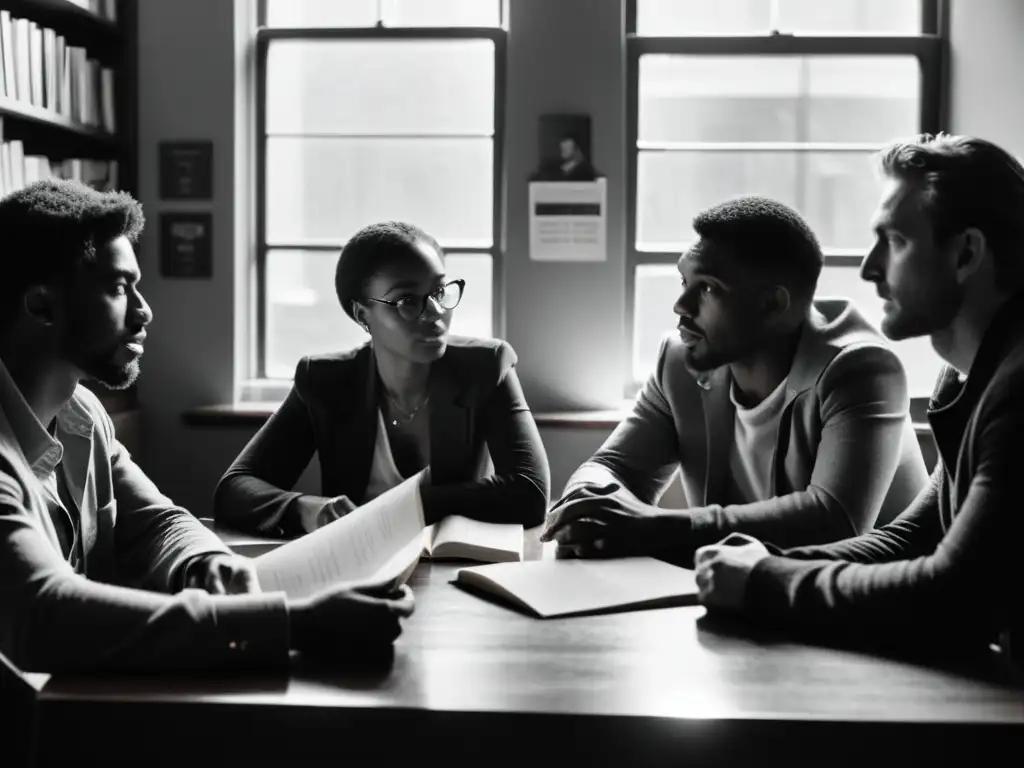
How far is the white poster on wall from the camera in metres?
3.63

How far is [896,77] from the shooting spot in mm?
3729

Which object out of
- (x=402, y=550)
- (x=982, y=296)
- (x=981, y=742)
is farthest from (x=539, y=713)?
(x=982, y=296)

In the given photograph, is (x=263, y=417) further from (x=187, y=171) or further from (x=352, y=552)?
(x=352, y=552)

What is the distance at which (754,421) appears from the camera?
6.71 ft

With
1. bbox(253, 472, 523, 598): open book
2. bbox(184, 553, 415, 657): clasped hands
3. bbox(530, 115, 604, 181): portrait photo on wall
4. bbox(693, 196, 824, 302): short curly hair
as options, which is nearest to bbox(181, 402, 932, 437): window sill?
bbox(530, 115, 604, 181): portrait photo on wall

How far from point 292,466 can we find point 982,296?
4.80ft

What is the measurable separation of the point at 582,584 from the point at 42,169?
2391 millimetres

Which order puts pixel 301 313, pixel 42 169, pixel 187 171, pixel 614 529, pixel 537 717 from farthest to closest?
1. pixel 301 313
2. pixel 187 171
3. pixel 42 169
4. pixel 614 529
5. pixel 537 717

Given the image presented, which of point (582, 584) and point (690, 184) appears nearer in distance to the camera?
point (582, 584)

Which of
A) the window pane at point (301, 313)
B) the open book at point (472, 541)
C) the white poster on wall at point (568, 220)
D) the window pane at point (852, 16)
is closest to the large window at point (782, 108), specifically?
the window pane at point (852, 16)

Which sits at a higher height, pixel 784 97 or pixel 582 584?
pixel 784 97

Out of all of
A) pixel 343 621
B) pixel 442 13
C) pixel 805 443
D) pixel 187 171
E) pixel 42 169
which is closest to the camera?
pixel 343 621

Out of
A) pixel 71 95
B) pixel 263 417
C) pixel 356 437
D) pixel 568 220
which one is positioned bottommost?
pixel 263 417

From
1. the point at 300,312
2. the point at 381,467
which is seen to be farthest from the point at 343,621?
the point at 300,312
